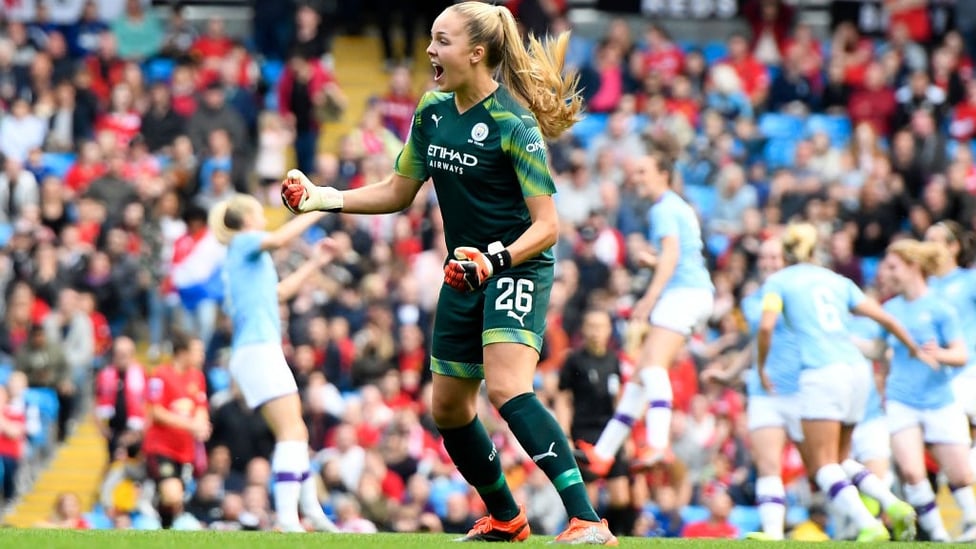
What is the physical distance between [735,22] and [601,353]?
421 inches

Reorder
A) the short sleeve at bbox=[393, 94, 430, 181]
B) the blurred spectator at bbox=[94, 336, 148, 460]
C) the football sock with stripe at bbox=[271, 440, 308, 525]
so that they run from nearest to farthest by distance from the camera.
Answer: the short sleeve at bbox=[393, 94, 430, 181], the football sock with stripe at bbox=[271, 440, 308, 525], the blurred spectator at bbox=[94, 336, 148, 460]

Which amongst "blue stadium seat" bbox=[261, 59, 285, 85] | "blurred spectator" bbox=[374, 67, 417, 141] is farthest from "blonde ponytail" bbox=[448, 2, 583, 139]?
"blue stadium seat" bbox=[261, 59, 285, 85]

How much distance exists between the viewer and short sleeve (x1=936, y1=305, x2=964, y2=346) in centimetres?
1227

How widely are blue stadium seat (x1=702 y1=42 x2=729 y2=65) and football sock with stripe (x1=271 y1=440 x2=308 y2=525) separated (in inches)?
489

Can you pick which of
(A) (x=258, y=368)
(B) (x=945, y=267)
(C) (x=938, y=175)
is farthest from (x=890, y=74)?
(A) (x=258, y=368)

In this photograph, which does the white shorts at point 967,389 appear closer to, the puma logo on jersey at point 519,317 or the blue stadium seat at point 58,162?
the puma logo on jersey at point 519,317

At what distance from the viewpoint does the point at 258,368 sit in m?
11.4

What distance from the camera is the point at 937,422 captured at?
12305mm

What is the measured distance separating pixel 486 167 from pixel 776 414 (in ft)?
15.0

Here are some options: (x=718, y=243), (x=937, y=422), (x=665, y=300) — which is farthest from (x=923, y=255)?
(x=718, y=243)

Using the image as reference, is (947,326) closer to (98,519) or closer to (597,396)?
(597,396)

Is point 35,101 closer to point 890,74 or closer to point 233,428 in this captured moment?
point 233,428

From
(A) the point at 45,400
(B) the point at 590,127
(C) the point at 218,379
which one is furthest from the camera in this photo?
(B) the point at 590,127

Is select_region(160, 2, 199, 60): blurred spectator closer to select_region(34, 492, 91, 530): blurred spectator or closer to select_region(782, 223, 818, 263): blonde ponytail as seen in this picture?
select_region(34, 492, 91, 530): blurred spectator
